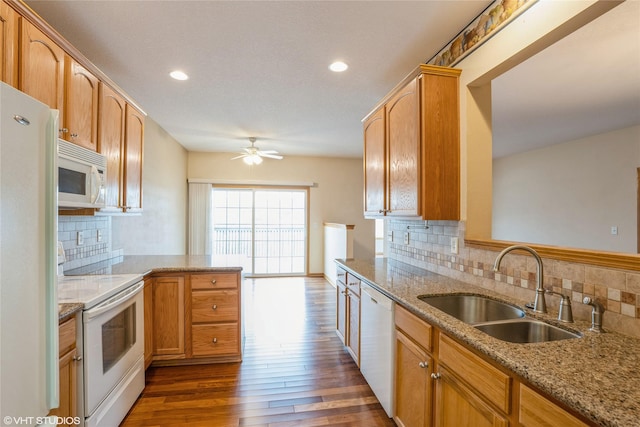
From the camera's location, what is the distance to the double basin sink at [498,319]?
131 centimetres

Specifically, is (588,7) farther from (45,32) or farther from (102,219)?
(102,219)

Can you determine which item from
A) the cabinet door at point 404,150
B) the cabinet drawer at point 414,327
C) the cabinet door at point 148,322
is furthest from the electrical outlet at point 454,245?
the cabinet door at point 148,322

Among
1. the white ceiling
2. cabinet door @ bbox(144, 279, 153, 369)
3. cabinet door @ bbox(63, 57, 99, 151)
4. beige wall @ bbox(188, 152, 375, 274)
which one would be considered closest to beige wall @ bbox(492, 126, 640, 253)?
the white ceiling

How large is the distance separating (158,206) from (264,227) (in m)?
2.39

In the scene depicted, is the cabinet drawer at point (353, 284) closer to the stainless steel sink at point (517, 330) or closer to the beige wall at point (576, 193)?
the stainless steel sink at point (517, 330)

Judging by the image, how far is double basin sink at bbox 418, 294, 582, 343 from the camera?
1308 millimetres

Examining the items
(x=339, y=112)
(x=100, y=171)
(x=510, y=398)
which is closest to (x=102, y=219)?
(x=100, y=171)

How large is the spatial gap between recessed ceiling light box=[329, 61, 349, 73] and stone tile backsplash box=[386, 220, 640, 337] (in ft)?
4.84

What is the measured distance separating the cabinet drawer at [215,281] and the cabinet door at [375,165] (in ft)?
4.59

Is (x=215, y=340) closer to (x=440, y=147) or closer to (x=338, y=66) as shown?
(x=440, y=147)

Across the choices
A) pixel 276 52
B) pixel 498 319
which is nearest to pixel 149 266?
pixel 276 52

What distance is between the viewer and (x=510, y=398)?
98cm

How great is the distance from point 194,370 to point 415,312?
2.08 meters

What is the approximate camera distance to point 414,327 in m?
1.57
